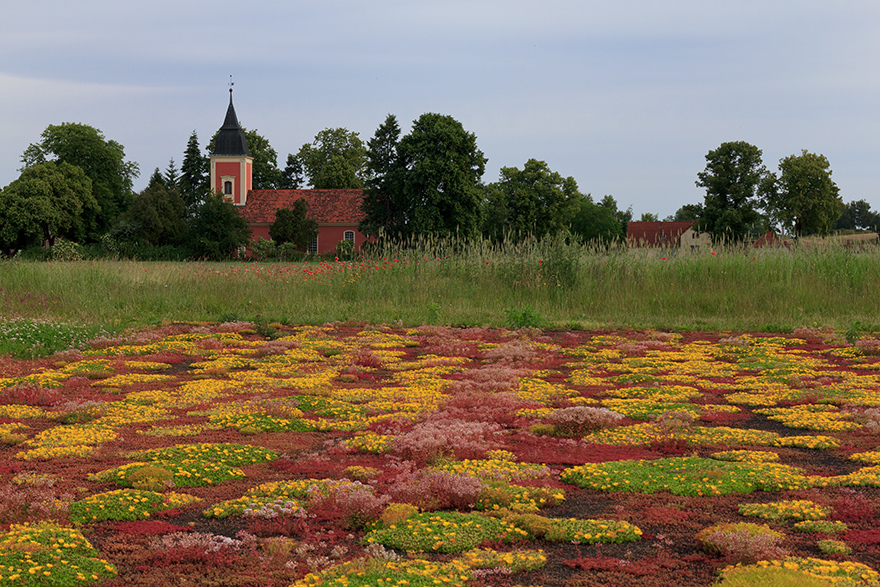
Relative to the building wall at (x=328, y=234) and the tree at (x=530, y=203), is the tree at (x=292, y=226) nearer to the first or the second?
the building wall at (x=328, y=234)

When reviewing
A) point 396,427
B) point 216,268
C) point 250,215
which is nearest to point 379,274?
point 216,268

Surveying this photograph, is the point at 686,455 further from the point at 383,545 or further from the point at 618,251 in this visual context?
the point at 618,251

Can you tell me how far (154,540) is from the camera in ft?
13.8

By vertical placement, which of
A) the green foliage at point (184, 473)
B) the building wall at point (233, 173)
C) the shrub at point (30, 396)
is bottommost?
the shrub at point (30, 396)

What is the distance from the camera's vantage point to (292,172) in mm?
95688

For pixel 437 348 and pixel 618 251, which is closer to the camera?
pixel 437 348

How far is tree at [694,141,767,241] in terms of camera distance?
6031 centimetres

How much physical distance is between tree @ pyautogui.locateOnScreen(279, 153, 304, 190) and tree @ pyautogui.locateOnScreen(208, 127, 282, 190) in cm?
450

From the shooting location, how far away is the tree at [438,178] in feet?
171

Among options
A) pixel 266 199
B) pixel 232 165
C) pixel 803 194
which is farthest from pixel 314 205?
pixel 803 194

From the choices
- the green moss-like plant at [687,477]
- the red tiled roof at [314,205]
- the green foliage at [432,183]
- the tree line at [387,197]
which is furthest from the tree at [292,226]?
the green moss-like plant at [687,477]

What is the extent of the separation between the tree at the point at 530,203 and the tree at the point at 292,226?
19.2 metres

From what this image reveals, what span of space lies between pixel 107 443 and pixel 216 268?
14.2m

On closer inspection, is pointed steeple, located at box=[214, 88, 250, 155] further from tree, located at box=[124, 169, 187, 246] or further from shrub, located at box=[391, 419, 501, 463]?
shrub, located at box=[391, 419, 501, 463]
